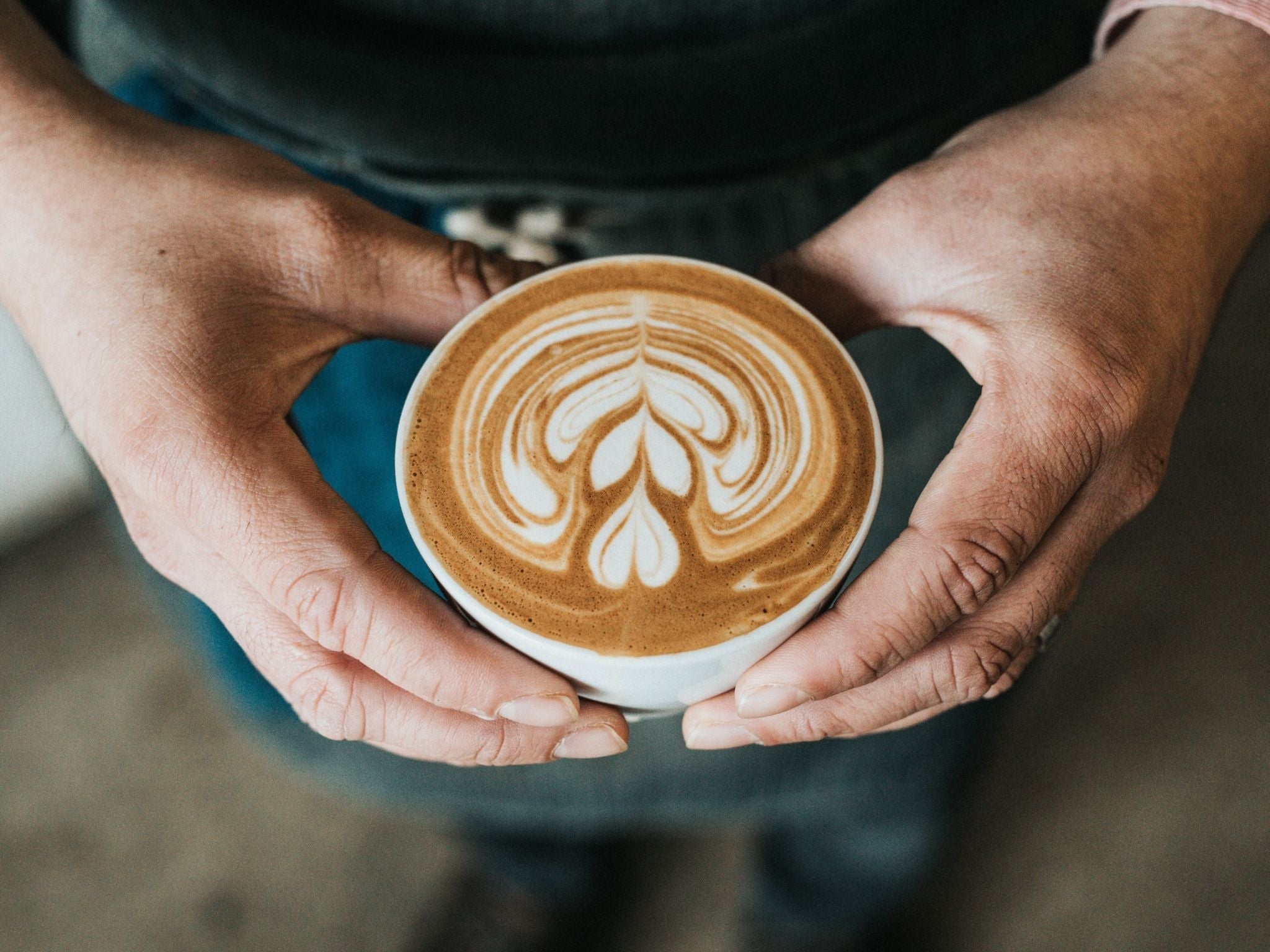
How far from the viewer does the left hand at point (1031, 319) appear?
2.54ft

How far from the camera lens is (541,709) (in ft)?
2.47

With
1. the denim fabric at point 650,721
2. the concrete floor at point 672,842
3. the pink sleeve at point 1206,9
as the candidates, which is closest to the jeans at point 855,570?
the denim fabric at point 650,721

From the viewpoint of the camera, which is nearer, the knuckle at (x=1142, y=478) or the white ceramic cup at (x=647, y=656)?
the white ceramic cup at (x=647, y=656)

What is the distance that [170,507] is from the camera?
31.3 inches

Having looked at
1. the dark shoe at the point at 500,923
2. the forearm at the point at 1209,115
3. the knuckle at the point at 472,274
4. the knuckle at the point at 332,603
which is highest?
the forearm at the point at 1209,115

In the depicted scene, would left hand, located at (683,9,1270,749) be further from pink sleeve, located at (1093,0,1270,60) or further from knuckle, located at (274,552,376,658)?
knuckle, located at (274,552,376,658)

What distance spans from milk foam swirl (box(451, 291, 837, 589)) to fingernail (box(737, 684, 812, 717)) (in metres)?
0.08

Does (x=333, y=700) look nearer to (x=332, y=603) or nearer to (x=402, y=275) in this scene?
(x=332, y=603)

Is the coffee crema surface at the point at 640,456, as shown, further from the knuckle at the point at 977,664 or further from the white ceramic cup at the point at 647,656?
the knuckle at the point at 977,664

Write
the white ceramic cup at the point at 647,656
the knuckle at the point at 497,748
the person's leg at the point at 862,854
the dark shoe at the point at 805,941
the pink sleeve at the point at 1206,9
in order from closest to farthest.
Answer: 1. the white ceramic cup at the point at 647,656
2. the knuckle at the point at 497,748
3. the pink sleeve at the point at 1206,9
4. the person's leg at the point at 862,854
5. the dark shoe at the point at 805,941

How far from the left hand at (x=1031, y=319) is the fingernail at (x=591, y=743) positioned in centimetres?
6

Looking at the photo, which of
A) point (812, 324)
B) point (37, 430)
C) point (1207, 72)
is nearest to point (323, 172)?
point (812, 324)

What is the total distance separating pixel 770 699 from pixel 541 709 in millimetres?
164

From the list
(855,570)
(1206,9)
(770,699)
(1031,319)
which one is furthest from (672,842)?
(1206,9)
